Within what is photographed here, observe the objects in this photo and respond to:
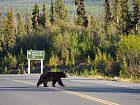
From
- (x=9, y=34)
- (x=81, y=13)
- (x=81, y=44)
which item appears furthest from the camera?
(x=9, y=34)

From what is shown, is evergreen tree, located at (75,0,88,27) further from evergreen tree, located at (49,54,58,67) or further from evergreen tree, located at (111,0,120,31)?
evergreen tree, located at (49,54,58,67)

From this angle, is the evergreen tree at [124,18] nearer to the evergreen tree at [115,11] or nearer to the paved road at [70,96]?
the evergreen tree at [115,11]

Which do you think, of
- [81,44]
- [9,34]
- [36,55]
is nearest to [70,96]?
[36,55]

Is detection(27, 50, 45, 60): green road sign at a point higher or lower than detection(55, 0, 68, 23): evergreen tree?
lower

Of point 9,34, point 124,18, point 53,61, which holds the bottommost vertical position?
point 53,61

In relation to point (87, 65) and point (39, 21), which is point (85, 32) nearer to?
point (87, 65)

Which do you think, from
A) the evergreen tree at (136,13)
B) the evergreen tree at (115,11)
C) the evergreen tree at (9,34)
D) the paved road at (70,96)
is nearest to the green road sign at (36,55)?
the evergreen tree at (136,13)

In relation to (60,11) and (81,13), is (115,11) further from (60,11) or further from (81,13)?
(60,11)

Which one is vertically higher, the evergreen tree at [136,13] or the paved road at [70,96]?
the evergreen tree at [136,13]

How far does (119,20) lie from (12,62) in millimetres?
20784

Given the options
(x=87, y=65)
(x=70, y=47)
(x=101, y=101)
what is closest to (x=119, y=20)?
(x=70, y=47)

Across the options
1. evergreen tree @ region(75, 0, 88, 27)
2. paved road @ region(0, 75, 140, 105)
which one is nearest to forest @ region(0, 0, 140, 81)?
evergreen tree @ region(75, 0, 88, 27)

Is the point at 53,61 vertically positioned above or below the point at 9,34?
below

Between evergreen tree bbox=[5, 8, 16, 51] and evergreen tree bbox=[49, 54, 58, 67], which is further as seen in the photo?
evergreen tree bbox=[5, 8, 16, 51]
